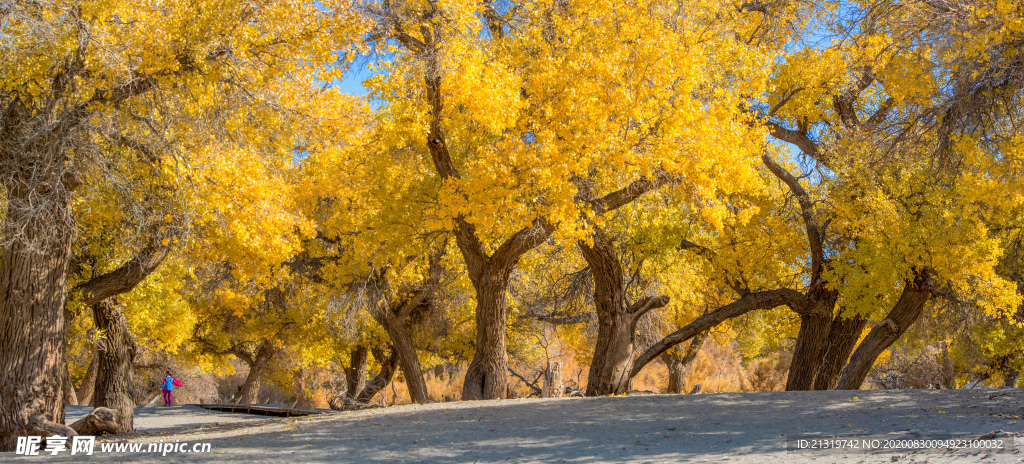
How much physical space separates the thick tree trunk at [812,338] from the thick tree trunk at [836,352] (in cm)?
12

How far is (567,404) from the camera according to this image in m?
8.84

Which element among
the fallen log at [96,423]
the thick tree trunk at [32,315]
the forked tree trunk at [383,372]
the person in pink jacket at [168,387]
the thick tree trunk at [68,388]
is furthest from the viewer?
the person in pink jacket at [168,387]

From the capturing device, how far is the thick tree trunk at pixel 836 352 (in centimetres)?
1286

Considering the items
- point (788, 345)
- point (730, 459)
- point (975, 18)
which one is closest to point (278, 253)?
point (730, 459)

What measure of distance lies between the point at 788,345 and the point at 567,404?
17387 mm

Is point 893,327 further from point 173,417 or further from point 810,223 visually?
point 173,417

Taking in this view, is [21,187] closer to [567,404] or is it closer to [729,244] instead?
[567,404]

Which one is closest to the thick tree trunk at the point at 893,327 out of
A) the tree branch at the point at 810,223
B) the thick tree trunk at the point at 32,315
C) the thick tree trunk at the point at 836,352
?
the thick tree trunk at the point at 836,352

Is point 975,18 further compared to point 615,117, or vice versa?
point 615,117

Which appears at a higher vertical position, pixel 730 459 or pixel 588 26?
pixel 588 26

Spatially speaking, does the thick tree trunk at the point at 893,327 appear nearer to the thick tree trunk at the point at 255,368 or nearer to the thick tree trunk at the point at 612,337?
the thick tree trunk at the point at 612,337

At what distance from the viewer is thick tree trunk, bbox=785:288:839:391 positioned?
12.9 m

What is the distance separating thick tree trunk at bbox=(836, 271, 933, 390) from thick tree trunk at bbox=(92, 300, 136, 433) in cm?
1262

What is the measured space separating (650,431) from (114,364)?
9257mm
